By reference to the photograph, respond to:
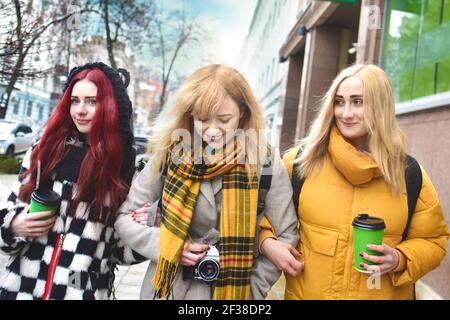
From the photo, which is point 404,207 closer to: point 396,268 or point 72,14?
point 396,268

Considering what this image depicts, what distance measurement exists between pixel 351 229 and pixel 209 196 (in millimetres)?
643

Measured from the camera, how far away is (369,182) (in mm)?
1664

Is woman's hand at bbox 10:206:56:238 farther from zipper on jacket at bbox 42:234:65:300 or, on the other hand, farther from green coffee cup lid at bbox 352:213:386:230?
green coffee cup lid at bbox 352:213:386:230

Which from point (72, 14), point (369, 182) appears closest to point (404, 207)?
point (369, 182)

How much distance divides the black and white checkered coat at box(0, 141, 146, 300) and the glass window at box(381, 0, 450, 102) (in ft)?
12.0

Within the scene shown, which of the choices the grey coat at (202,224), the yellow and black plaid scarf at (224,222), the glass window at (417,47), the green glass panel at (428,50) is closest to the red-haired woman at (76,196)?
the grey coat at (202,224)

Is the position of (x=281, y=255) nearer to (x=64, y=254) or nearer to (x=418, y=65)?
(x=64, y=254)

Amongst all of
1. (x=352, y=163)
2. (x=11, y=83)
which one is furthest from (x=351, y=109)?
(x=11, y=83)

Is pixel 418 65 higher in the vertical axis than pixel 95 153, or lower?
higher

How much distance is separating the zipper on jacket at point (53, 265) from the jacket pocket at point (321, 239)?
1094mm

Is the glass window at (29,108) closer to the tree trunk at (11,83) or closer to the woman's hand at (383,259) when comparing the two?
the tree trunk at (11,83)

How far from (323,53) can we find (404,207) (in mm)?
8157

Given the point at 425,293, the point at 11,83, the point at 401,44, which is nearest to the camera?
the point at 11,83

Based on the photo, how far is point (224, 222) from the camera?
150cm
